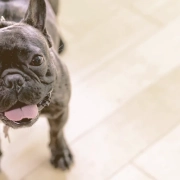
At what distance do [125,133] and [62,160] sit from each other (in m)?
0.25

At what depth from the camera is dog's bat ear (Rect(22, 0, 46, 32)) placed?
122cm

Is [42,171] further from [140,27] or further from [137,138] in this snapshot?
[140,27]

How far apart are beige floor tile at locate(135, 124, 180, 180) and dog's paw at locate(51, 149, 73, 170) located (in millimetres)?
227

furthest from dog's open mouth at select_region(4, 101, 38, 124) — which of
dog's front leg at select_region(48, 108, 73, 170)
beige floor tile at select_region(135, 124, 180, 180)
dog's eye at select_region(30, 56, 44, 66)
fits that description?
beige floor tile at select_region(135, 124, 180, 180)

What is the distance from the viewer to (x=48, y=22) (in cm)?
151

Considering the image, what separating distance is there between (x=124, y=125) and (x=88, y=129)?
0.13 meters

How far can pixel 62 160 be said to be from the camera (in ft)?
5.19

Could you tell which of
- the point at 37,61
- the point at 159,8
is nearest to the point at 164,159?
the point at 37,61

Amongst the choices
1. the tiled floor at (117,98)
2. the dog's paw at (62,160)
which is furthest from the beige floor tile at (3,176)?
the dog's paw at (62,160)

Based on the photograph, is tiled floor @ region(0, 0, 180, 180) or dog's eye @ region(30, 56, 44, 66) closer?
dog's eye @ region(30, 56, 44, 66)

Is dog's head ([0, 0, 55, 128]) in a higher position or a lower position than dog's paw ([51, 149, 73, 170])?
higher

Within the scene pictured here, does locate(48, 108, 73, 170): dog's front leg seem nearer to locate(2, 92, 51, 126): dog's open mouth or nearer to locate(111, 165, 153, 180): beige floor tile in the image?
locate(111, 165, 153, 180): beige floor tile

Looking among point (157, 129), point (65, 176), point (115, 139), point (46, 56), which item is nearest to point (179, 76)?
point (157, 129)

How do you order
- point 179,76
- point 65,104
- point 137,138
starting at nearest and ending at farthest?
point 65,104, point 137,138, point 179,76
